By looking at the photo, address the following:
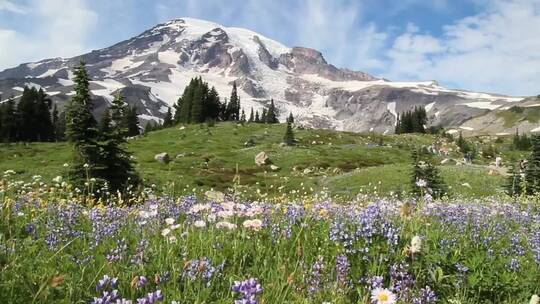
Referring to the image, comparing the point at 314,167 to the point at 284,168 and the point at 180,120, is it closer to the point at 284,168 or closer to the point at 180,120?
the point at 284,168

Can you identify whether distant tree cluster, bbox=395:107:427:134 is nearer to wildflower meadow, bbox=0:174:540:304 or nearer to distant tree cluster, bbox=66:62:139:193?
distant tree cluster, bbox=66:62:139:193

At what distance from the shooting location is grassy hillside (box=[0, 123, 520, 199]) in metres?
47.1

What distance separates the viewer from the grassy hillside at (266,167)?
4714 cm

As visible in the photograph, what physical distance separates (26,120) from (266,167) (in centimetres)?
8111

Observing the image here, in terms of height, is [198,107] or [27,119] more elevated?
[198,107]

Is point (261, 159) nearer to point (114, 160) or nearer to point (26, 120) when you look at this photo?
point (114, 160)

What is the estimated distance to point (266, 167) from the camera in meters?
71.9

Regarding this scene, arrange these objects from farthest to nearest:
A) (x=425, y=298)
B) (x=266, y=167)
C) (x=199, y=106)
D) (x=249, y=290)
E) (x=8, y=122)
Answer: (x=199, y=106) < (x=8, y=122) < (x=266, y=167) < (x=425, y=298) < (x=249, y=290)

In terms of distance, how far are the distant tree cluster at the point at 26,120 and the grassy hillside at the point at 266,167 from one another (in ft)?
72.2

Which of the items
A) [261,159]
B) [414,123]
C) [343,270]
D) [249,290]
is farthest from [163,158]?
[414,123]

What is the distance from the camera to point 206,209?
23.0 feet

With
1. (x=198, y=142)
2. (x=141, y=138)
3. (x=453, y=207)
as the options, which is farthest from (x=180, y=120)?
(x=453, y=207)

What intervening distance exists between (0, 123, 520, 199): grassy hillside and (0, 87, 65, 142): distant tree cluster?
22.0 metres

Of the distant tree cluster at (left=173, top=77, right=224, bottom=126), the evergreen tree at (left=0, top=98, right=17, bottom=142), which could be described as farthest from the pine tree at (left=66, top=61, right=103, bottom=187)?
the distant tree cluster at (left=173, top=77, right=224, bottom=126)
